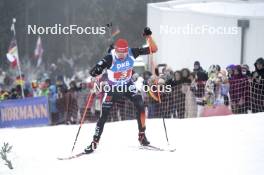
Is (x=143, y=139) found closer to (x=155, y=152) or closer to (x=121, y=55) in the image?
(x=155, y=152)

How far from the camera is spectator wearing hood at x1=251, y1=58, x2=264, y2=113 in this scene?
10961 millimetres

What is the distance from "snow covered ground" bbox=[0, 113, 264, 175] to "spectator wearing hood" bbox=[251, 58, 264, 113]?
0.71 meters

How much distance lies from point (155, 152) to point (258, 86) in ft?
12.1

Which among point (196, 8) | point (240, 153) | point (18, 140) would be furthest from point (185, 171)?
point (196, 8)

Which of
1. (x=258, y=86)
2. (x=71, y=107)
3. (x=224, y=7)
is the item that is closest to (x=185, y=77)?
(x=258, y=86)

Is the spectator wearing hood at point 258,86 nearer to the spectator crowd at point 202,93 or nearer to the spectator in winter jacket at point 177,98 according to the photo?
the spectator crowd at point 202,93

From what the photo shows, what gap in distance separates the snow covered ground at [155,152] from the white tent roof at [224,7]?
205 inches

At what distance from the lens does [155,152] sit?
8.20 meters

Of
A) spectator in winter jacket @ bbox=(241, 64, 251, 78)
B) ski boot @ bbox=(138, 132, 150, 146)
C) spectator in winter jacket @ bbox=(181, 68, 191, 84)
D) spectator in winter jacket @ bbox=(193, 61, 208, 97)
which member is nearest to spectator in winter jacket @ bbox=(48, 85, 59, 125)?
spectator in winter jacket @ bbox=(181, 68, 191, 84)

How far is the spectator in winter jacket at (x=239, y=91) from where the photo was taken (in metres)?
11.2

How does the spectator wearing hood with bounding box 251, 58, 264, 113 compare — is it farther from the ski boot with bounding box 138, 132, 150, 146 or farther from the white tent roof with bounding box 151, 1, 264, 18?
the white tent roof with bounding box 151, 1, 264, 18

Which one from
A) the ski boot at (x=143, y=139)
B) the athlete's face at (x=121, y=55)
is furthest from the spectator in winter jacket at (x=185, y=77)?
the athlete's face at (x=121, y=55)

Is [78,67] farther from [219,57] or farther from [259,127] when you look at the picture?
[259,127]

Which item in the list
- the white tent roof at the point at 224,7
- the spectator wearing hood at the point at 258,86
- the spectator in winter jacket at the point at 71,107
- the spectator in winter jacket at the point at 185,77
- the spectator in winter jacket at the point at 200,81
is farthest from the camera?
the white tent roof at the point at 224,7
